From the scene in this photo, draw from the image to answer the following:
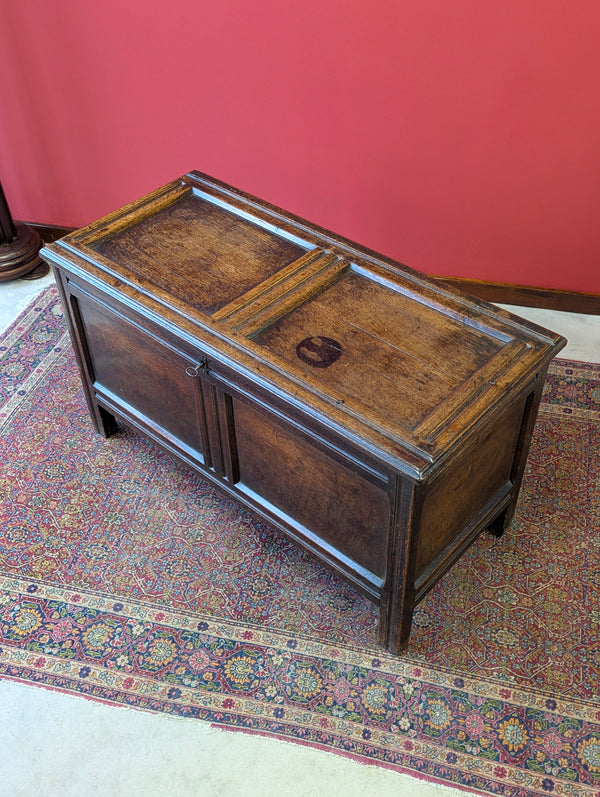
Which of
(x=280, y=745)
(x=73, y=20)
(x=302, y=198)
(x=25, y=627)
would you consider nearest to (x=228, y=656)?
(x=280, y=745)

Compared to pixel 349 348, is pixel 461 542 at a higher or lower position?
lower

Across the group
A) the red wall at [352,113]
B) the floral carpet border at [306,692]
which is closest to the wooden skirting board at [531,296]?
the red wall at [352,113]

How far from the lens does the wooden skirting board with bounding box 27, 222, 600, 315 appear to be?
3.91m

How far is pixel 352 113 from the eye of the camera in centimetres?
368

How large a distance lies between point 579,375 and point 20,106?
2.87 meters

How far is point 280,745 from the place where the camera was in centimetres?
252

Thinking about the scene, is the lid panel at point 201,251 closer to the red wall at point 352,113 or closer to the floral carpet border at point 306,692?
the red wall at point 352,113

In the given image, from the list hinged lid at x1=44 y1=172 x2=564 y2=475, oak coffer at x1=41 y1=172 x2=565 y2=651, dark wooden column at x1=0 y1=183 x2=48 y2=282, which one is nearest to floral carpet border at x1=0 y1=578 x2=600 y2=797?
oak coffer at x1=41 y1=172 x2=565 y2=651

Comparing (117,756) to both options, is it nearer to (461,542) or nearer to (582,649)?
(461,542)

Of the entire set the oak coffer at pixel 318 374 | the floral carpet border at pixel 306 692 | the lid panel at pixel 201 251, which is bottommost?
the floral carpet border at pixel 306 692

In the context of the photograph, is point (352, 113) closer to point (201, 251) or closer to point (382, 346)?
point (201, 251)

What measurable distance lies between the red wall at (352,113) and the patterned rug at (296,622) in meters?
0.98

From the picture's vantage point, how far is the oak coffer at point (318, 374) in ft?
7.79

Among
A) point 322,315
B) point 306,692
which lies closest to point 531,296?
point 322,315
